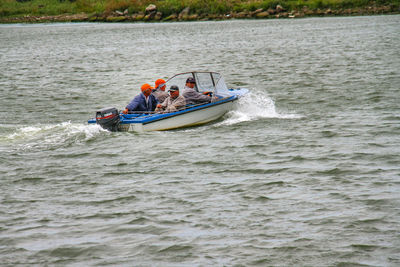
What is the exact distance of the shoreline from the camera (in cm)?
7794

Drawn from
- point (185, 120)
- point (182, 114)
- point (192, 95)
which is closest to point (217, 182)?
point (182, 114)

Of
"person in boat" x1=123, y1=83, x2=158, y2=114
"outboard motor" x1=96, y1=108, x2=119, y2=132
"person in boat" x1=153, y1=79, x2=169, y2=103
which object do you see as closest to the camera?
"outboard motor" x1=96, y1=108, x2=119, y2=132

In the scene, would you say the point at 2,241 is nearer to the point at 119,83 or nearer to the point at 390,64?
the point at 119,83

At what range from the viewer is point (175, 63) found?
38.4 metres

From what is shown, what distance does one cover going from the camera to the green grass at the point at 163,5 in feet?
269

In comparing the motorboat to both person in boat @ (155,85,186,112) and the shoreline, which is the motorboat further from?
the shoreline

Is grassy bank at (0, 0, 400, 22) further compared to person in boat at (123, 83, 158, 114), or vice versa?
grassy bank at (0, 0, 400, 22)

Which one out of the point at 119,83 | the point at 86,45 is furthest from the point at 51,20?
the point at 119,83

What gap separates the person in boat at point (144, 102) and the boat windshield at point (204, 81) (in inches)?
53.3

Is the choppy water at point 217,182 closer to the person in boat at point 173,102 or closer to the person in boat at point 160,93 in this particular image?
the person in boat at point 173,102

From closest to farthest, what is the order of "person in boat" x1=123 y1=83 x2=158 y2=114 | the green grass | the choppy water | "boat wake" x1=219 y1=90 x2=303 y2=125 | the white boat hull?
the choppy water < the white boat hull < "person in boat" x1=123 y1=83 x2=158 y2=114 < "boat wake" x1=219 y1=90 x2=303 y2=125 < the green grass

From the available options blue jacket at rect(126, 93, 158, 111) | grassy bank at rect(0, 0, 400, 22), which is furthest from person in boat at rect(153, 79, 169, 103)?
grassy bank at rect(0, 0, 400, 22)

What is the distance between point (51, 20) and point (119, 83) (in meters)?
82.2

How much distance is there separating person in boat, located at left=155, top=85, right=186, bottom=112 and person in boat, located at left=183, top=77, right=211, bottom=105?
0.28 m
